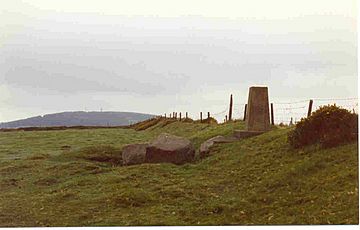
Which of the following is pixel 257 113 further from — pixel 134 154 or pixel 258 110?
pixel 134 154

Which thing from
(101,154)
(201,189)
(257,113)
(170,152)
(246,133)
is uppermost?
(257,113)

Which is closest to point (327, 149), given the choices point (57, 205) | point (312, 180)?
point (312, 180)

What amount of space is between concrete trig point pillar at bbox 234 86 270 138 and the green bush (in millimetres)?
3466

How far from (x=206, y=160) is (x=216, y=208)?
6.05 m

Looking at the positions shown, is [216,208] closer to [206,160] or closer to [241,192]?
[241,192]

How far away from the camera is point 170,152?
19766mm

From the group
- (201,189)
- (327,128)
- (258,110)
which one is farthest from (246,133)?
(201,189)

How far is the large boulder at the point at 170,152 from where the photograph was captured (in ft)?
64.6

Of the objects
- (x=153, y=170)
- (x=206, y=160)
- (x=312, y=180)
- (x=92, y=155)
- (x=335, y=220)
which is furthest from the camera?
(x=92, y=155)

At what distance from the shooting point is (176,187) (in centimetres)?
1541

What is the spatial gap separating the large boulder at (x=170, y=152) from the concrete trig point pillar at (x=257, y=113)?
8.47 ft

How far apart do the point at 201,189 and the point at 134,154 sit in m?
5.38

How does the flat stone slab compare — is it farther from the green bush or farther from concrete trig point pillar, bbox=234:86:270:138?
the green bush

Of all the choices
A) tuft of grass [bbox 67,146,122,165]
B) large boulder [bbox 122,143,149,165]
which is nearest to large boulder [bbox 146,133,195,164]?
large boulder [bbox 122,143,149,165]
